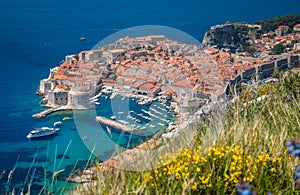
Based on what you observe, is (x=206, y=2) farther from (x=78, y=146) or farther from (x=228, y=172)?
(x=228, y=172)

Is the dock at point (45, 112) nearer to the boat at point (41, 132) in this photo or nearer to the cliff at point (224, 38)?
the boat at point (41, 132)

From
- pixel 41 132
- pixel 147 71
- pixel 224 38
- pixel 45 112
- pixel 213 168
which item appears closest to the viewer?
pixel 213 168

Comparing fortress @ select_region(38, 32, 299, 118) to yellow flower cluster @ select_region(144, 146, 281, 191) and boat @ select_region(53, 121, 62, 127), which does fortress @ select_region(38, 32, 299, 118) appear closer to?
boat @ select_region(53, 121, 62, 127)

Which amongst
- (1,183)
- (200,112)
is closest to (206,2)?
(1,183)

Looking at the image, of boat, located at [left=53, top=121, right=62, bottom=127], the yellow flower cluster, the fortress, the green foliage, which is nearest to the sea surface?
boat, located at [left=53, top=121, right=62, bottom=127]

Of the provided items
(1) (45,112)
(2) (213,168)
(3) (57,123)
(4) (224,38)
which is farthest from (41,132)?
(4) (224,38)

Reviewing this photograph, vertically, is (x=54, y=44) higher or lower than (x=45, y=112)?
higher

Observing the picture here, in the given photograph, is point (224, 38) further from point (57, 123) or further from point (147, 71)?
point (147, 71)
